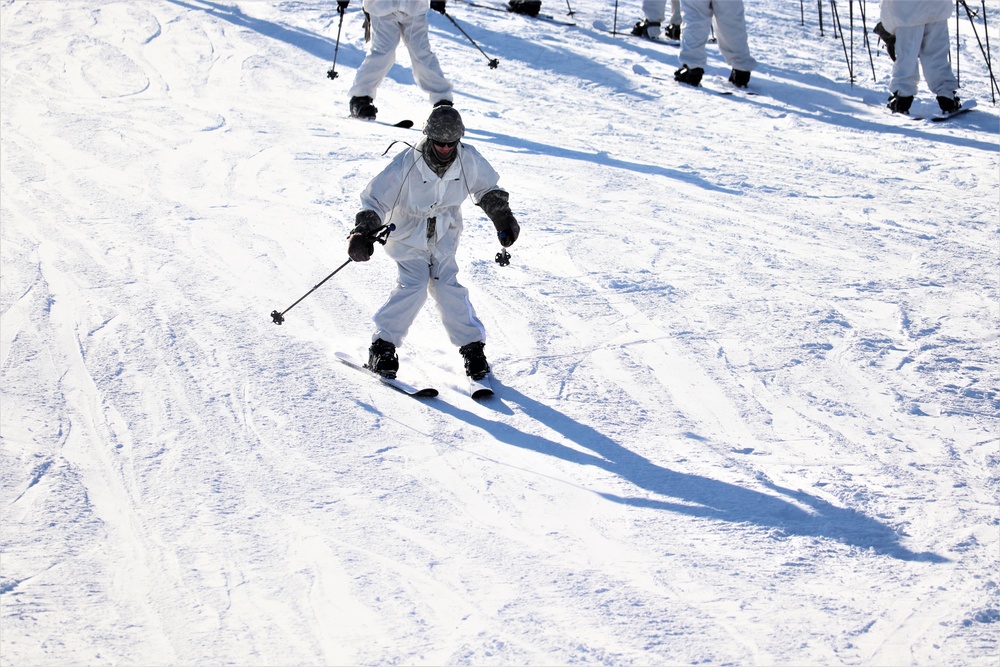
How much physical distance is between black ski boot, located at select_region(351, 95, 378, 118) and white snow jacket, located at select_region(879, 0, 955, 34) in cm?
444

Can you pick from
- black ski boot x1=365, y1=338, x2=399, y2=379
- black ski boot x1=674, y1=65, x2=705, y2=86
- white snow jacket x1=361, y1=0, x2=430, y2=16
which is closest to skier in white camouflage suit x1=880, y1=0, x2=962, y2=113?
black ski boot x1=674, y1=65, x2=705, y2=86

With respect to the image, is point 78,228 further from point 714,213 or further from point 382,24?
point 714,213

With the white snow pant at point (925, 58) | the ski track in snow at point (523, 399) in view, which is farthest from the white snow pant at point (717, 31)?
the white snow pant at point (925, 58)

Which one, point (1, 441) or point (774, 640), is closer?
point (774, 640)

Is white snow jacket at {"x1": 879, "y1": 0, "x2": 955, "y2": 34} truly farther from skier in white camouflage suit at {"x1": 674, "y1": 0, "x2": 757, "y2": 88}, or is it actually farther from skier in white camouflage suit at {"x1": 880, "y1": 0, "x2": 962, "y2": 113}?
skier in white camouflage suit at {"x1": 674, "y1": 0, "x2": 757, "y2": 88}

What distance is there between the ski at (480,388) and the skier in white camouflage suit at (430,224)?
0.03 meters

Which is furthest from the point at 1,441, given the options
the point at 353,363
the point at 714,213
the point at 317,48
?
the point at 317,48

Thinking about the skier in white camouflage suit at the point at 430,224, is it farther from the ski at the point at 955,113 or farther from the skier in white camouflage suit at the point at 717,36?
the skier in white camouflage suit at the point at 717,36

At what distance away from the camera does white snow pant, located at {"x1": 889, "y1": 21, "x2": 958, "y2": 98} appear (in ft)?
30.3

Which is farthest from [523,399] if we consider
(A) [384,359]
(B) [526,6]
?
(B) [526,6]

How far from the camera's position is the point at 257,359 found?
Answer: 5.29 meters

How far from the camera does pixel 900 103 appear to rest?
9453mm

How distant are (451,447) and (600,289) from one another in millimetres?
1954

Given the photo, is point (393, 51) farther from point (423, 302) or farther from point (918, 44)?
point (918, 44)
